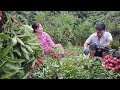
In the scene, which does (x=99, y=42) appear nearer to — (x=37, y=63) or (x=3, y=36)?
(x=37, y=63)

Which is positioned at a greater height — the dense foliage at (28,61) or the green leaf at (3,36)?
the green leaf at (3,36)

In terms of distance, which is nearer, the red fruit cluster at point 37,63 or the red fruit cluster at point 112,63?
the red fruit cluster at point 37,63

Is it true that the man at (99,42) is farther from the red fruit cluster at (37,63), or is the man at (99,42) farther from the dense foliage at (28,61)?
the red fruit cluster at (37,63)

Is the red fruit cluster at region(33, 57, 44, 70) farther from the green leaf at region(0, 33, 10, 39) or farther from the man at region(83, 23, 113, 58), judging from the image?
the man at region(83, 23, 113, 58)

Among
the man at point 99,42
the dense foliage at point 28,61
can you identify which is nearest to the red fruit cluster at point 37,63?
the dense foliage at point 28,61

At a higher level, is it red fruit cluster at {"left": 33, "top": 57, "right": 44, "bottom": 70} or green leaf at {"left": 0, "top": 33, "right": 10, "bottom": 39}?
green leaf at {"left": 0, "top": 33, "right": 10, "bottom": 39}

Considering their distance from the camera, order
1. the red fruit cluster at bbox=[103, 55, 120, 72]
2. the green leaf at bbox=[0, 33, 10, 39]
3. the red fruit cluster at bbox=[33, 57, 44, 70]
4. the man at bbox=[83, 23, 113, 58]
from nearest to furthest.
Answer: the green leaf at bbox=[0, 33, 10, 39], the red fruit cluster at bbox=[33, 57, 44, 70], the red fruit cluster at bbox=[103, 55, 120, 72], the man at bbox=[83, 23, 113, 58]

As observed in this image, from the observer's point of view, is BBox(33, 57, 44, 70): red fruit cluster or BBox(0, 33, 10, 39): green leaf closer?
BBox(0, 33, 10, 39): green leaf

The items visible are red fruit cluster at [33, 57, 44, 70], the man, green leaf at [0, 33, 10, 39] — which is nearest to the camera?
green leaf at [0, 33, 10, 39]

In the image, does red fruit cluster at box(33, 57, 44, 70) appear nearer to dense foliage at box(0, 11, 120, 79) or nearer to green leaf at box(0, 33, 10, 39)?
dense foliage at box(0, 11, 120, 79)

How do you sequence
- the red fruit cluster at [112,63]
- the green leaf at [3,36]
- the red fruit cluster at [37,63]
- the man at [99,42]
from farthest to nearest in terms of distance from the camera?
1. the man at [99,42]
2. the red fruit cluster at [112,63]
3. the red fruit cluster at [37,63]
4. the green leaf at [3,36]

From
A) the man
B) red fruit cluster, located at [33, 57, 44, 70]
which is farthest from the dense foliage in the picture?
the man

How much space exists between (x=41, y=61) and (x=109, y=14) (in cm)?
594
